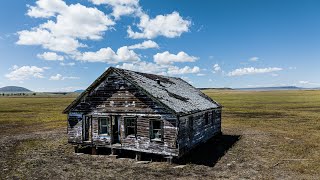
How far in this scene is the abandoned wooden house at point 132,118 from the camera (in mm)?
18094

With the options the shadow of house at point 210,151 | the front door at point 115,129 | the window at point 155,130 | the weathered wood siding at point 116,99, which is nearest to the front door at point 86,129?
the weathered wood siding at point 116,99

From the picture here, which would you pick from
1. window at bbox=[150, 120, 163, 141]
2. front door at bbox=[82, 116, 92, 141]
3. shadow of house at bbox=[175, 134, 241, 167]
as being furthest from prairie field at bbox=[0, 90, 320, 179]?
window at bbox=[150, 120, 163, 141]

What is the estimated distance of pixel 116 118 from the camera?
65.1 feet

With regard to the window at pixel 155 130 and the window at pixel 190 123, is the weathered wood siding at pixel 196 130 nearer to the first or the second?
the window at pixel 190 123

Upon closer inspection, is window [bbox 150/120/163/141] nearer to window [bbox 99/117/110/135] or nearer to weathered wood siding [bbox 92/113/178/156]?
weathered wood siding [bbox 92/113/178/156]

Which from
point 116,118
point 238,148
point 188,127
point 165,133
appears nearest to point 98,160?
point 116,118

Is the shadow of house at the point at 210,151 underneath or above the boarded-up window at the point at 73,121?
underneath

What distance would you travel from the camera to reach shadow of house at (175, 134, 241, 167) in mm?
18531

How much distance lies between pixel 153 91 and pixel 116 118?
10.0 ft

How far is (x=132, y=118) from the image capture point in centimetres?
1928

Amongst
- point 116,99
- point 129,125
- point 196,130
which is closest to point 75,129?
point 116,99

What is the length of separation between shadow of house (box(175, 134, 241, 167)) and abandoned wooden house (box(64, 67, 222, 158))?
62cm

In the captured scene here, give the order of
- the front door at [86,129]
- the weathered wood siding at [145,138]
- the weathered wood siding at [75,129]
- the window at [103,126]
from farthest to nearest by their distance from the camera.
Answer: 1. the weathered wood siding at [75,129]
2. the front door at [86,129]
3. the window at [103,126]
4. the weathered wood siding at [145,138]

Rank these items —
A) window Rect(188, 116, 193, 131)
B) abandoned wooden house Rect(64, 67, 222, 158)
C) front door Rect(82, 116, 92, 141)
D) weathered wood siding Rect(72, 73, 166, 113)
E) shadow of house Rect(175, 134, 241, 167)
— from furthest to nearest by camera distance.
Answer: front door Rect(82, 116, 92, 141)
window Rect(188, 116, 193, 131)
weathered wood siding Rect(72, 73, 166, 113)
shadow of house Rect(175, 134, 241, 167)
abandoned wooden house Rect(64, 67, 222, 158)
